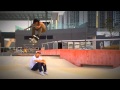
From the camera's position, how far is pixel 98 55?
11281 millimetres

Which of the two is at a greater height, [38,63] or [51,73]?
[38,63]

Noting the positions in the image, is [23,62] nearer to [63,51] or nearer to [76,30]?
[63,51]

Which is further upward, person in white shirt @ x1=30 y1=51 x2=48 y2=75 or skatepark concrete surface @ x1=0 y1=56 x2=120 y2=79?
person in white shirt @ x1=30 y1=51 x2=48 y2=75

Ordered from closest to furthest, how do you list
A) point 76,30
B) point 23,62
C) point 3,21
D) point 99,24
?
point 3,21
point 23,62
point 99,24
point 76,30

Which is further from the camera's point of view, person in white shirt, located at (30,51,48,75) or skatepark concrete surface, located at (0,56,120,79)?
person in white shirt, located at (30,51,48,75)

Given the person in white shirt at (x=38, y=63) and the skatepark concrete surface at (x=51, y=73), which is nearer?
the skatepark concrete surface at (x=51, y=73)

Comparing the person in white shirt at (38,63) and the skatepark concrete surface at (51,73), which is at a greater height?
the person in white shirt at (38,63)
